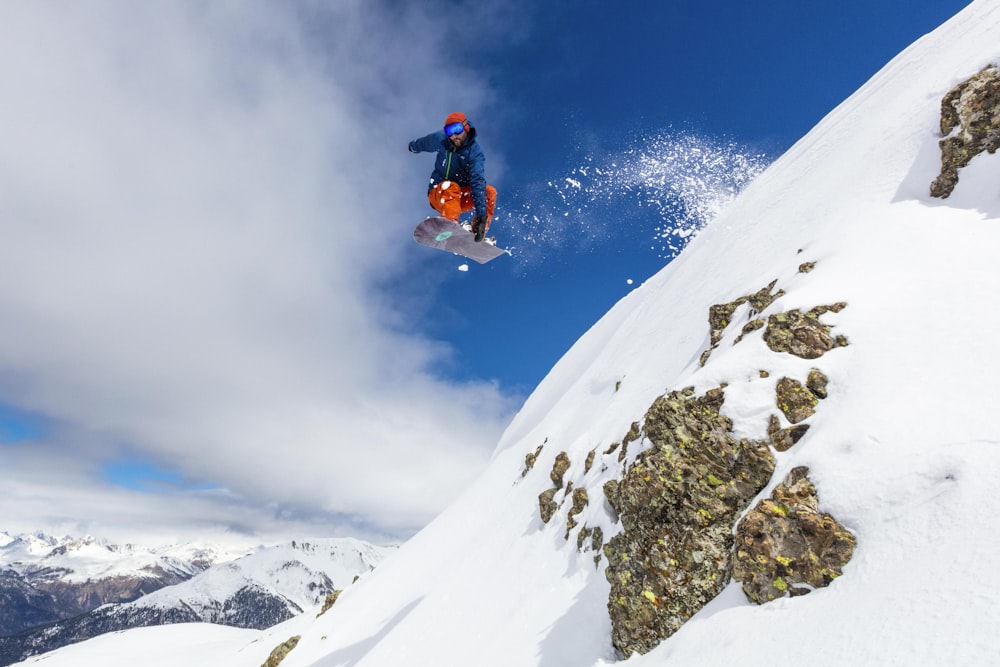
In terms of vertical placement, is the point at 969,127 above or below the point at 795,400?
above

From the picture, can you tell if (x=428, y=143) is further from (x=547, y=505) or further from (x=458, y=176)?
(x=547, y=505)

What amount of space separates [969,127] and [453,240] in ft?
45.8

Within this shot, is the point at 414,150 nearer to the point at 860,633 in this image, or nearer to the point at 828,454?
the point at 828,454

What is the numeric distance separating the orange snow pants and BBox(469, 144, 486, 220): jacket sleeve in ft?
1.02

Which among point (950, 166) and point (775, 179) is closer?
point (950, 166)

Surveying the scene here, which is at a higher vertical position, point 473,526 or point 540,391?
point 540,391

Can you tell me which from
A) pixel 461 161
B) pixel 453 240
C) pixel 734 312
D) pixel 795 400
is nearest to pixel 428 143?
pixel 461 161

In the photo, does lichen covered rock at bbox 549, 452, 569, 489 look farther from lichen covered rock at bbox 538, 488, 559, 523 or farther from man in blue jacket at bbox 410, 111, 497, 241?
man in blue jacket at bbox 410, 111, 497, 241

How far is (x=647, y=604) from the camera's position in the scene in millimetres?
8445

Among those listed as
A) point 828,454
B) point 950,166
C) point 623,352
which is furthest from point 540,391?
point 828,454

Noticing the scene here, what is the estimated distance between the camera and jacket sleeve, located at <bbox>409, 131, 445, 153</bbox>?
1335 cm

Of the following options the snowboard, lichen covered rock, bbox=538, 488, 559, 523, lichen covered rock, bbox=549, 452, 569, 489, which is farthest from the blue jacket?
lichen covered rock, bbox=538, 488, 559, 523

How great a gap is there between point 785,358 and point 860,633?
5529 millimetres

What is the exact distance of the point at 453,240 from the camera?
601 inches
